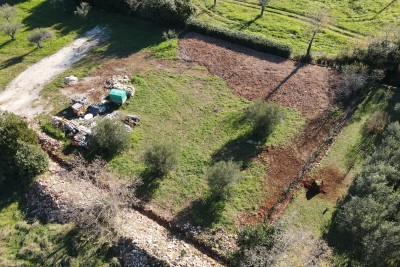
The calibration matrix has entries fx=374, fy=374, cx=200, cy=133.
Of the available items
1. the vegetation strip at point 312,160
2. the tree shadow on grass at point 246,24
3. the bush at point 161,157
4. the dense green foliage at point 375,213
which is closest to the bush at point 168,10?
the tree shadow on grass at point 246,24

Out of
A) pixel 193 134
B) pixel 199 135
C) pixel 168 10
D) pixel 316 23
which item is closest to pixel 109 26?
pixel 168 10

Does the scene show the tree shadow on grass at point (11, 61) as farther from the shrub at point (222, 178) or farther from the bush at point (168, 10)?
the shrub at point (222, 178)

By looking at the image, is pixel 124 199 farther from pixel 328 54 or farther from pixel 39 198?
pixel 328 54

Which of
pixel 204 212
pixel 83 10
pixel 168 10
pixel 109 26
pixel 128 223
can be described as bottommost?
pixel 128 223

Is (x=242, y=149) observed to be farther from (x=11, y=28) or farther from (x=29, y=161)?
(x=11, y=28)

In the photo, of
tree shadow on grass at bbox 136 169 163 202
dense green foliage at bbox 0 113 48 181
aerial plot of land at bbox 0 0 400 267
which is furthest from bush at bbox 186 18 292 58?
→ dense green foliage at bbox 0 113 48 181

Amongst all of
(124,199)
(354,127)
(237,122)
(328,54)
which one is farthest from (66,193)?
(328,54)
